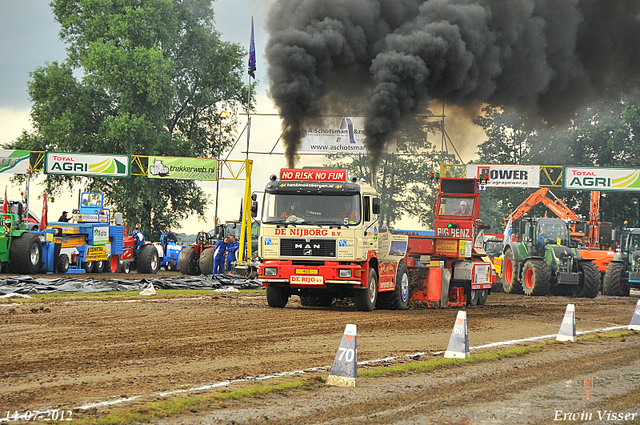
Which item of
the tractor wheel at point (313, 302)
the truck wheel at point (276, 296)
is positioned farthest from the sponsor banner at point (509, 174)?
the truck wheel at point (276, 296)

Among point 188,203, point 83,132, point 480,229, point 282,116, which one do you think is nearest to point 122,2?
point 83,132

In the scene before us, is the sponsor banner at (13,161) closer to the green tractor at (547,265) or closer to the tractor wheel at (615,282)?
the green tractor at (547,265)

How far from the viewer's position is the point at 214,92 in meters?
48.8

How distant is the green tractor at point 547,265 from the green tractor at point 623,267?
150 centimetres

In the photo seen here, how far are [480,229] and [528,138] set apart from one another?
123ft

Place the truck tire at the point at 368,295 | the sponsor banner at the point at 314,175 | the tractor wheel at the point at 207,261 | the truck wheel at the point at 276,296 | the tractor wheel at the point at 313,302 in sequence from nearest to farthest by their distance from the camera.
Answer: the sponsor banner at the point at 314,175 → the truck tire at the point at 368,295 → the truck wheel at the point at 276,296 → the tractor wheel at the point at 313,302 → the tractor wheel at the point at 207,261

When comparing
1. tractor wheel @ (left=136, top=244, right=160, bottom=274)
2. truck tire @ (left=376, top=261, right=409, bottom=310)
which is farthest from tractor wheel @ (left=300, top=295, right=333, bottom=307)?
tractor wheel @ (left=136, top=244, right=160, bottom=274)

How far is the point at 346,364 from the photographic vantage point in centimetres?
804

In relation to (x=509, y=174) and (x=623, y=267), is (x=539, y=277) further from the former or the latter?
(x=509, y=174)

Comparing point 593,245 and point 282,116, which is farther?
point 593,245

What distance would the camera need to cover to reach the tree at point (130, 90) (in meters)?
42.2

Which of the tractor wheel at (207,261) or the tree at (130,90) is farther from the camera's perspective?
the tree at (130,90)

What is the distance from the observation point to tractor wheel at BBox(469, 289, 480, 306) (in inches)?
827

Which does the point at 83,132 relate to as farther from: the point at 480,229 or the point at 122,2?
the point at 480,229
